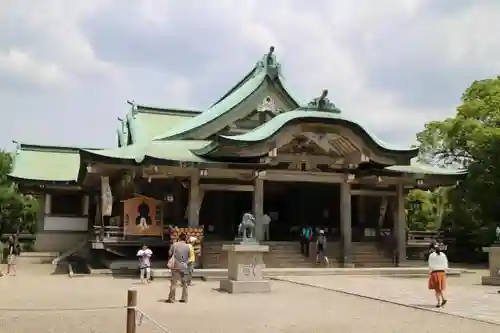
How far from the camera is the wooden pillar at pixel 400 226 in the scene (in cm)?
2477

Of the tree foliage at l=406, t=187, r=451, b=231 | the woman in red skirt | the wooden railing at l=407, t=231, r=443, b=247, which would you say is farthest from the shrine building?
the tree foliage at l=406, t=187, r=451, b=231

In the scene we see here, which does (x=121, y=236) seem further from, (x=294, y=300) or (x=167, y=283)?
(x=294, y=300)

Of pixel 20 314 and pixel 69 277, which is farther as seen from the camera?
pixel 69 277

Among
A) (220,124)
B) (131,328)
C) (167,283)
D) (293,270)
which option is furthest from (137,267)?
(131,328)

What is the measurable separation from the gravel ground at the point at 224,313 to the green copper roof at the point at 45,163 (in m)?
16.8

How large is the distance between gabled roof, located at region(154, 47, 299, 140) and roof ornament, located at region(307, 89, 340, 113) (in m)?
4.40

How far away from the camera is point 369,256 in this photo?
24.6m

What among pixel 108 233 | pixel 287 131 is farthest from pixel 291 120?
pixel 108 233

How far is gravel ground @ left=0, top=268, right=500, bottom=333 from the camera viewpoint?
31.9 ft

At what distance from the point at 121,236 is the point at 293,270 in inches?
271

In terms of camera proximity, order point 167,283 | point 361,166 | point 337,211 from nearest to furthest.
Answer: point 167,283, point 361,166, point 337,211

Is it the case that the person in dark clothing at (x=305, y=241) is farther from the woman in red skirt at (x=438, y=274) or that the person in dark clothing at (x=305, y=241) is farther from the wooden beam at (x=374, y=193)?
the woman in red skirt at (x=438, y=274)

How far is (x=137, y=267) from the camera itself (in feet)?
70.5

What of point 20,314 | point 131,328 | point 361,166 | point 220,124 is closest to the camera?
point 131,328
